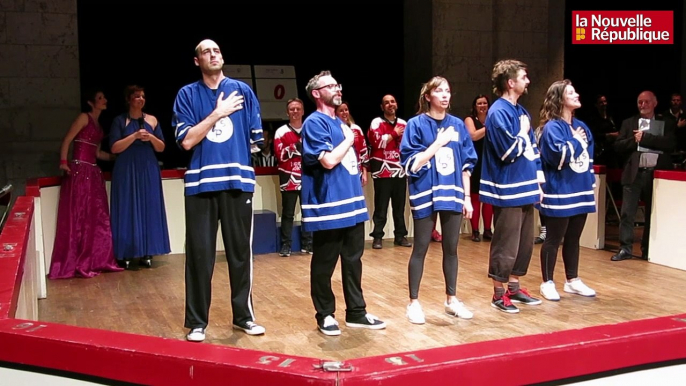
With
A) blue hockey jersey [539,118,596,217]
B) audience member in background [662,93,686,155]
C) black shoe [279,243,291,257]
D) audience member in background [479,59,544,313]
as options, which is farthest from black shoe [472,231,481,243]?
audience member in background [479,59,544,313]

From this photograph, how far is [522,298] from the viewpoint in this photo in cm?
482

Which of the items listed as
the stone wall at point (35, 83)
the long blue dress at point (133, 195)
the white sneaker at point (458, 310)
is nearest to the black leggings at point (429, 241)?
the white sneaker at point (458, 310)

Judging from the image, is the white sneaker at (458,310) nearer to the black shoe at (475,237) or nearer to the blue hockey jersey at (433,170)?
the blue hockey jersey at (433,170)

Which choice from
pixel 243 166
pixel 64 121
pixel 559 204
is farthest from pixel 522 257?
pixel 64 121

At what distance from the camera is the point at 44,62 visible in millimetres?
7262

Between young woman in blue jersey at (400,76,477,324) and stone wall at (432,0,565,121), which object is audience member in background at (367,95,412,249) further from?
young woman in blue jersey at (400,76,477,324)

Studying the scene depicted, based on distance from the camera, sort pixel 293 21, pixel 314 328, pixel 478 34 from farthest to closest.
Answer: pixel 293 21, pixel 478 34, pixel 314 328

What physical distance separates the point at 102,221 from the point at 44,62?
6.89 ft

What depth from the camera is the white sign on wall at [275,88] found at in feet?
34.6

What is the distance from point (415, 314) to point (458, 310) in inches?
11.1

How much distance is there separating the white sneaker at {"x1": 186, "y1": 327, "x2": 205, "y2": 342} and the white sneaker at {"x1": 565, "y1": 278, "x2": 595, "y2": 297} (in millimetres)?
2532

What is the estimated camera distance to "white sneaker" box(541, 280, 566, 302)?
4.92 metres

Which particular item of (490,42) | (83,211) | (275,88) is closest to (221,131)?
(83,211)

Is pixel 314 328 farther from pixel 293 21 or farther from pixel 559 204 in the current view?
pixel 293 21
